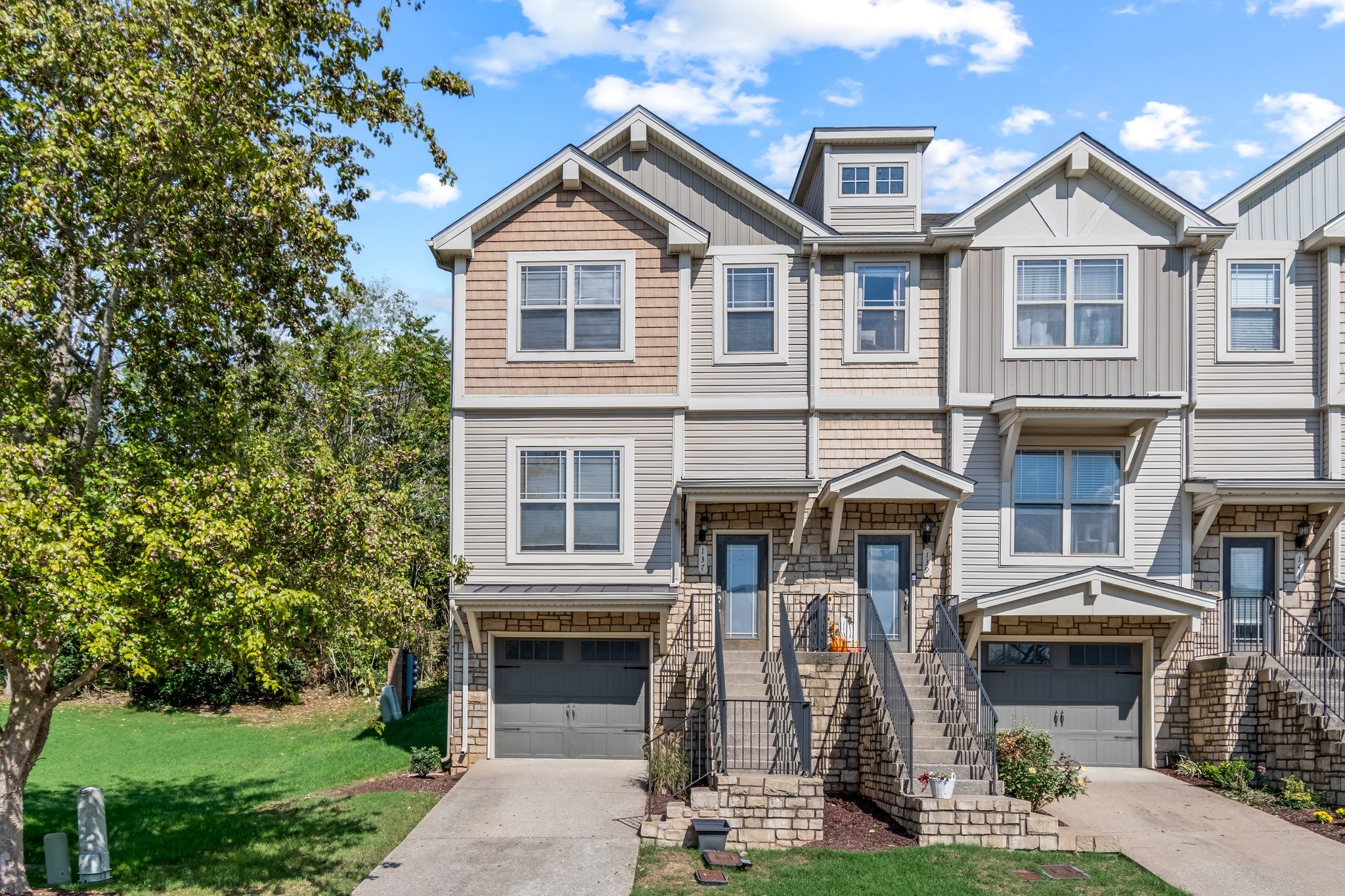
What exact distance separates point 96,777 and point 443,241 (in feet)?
32.2

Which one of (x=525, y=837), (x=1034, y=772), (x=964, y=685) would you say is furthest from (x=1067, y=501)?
(x=525, y=837)

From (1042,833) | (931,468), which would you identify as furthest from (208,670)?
(1042,833)

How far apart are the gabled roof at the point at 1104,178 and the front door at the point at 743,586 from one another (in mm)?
5549

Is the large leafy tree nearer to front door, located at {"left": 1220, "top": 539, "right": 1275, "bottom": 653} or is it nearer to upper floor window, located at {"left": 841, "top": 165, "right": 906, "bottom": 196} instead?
upper floor window, located at {"left": 841, "top": 165, "right": 906, "bottom": 196}

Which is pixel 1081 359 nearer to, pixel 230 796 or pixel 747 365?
pixel 747 365

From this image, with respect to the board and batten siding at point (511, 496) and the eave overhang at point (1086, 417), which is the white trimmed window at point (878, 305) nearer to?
the eave overhang at point (1086, 417)

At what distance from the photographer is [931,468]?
13602mm

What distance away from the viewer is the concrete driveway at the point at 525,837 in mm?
9523

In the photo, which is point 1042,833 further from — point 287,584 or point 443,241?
point 443,241

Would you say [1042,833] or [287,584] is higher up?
[287,584]

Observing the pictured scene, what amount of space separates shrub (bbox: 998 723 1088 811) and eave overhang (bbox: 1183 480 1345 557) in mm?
4681

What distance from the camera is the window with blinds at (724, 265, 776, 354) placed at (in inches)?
580

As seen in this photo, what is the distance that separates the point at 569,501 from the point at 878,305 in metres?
5.70

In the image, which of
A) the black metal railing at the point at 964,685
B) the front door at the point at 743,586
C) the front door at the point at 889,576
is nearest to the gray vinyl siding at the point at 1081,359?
the front door at the point at 889,576
